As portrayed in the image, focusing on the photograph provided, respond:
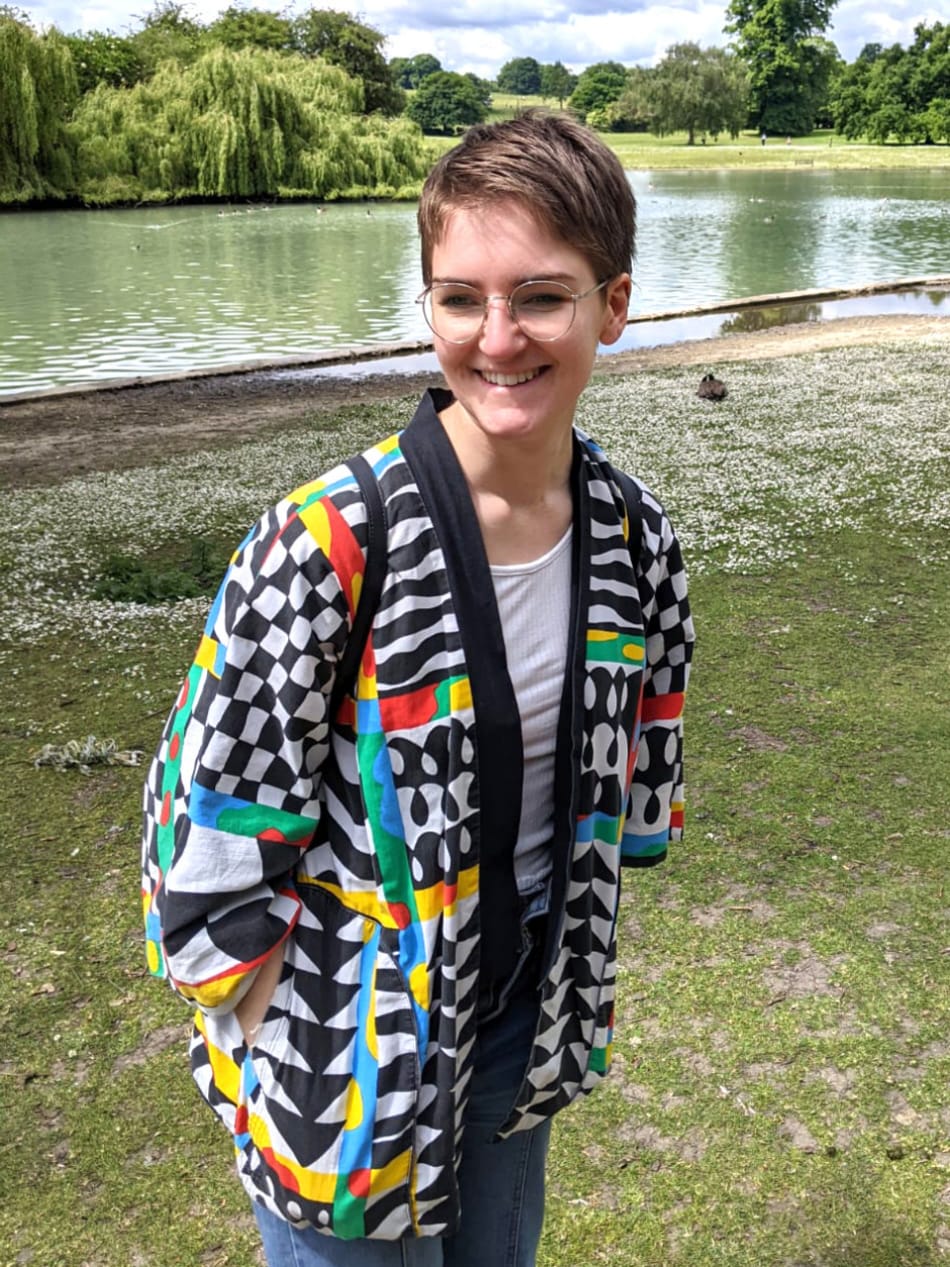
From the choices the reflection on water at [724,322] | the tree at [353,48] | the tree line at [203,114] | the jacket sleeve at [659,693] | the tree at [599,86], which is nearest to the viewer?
the jacket sleeve at [659,693]

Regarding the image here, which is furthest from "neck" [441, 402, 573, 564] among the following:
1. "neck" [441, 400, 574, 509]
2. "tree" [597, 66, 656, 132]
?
"tree" [597, 66, 656, 132]

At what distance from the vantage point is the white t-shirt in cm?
154

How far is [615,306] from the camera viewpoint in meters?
1.65

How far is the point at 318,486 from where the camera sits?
1430 millimetres

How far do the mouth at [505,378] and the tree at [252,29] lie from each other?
8538 cm

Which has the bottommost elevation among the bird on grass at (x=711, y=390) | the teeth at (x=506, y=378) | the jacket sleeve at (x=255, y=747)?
the bird on grass at (x=711, y=390)

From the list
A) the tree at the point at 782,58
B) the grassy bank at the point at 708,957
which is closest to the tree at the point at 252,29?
the tree at the point at 782,58

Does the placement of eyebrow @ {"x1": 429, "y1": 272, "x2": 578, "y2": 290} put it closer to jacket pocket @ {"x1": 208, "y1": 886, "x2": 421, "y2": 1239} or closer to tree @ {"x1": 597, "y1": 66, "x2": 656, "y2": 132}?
jacket pocket @ {"x1": 208, "y1": 886, "x2": 421, "y2": 1239}

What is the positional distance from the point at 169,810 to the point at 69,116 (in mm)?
45698

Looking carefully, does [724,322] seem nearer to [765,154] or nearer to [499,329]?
[499,329]

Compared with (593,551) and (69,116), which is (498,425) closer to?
(593,551)

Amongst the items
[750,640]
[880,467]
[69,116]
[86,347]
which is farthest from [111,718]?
[69,116]

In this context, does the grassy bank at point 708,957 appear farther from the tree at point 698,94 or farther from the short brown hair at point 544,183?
the tree at point 698,94

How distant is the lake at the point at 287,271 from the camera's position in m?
18.0
